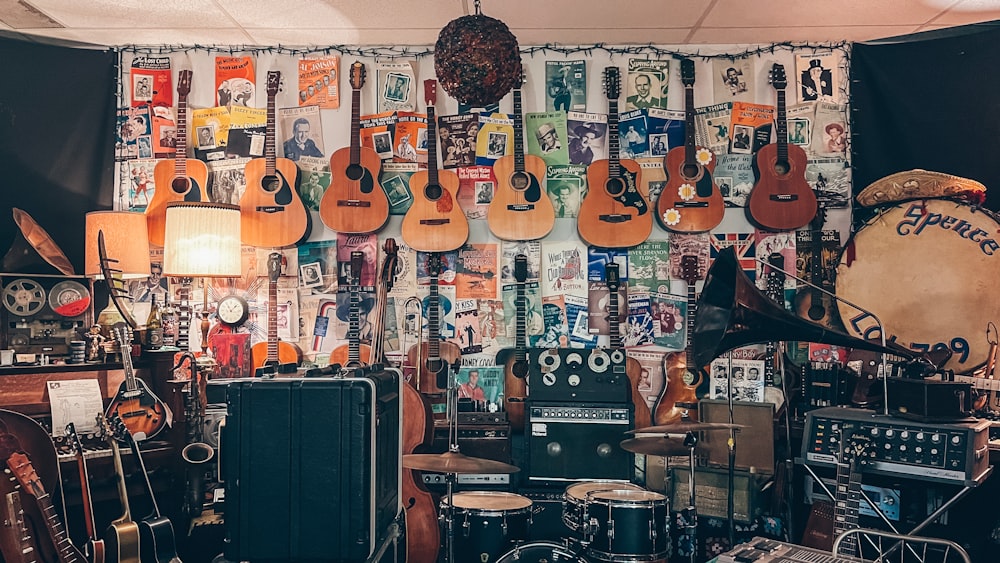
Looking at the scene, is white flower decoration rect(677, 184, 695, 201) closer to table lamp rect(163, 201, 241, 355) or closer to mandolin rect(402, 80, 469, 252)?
mandolin rect(402, 80, 469, 252)

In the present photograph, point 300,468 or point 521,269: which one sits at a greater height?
point 521,269

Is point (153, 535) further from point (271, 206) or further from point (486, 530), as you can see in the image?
point (271, 206)

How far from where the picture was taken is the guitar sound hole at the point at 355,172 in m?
4.28

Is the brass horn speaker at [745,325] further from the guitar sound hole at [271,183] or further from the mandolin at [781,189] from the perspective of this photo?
the guitar sound hole at [271,183]

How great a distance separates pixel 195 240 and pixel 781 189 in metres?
3.08

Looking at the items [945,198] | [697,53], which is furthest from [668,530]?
[697,53]

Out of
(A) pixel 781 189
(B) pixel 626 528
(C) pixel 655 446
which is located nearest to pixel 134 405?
(B) pixel 626 528

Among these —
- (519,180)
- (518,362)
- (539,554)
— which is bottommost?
(539,554)

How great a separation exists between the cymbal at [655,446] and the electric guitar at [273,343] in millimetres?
1865

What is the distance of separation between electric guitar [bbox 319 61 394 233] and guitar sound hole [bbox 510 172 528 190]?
709mm

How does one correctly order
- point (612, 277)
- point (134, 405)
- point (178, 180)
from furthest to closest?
point (178, 180) → point (612, 277) → point (134, 405)

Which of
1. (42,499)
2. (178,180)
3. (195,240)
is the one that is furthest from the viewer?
(178,180)

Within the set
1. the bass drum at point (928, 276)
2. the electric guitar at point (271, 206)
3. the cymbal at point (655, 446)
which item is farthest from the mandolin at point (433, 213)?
the bass drum at point (928, 276)

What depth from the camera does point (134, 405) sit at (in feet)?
12.0
